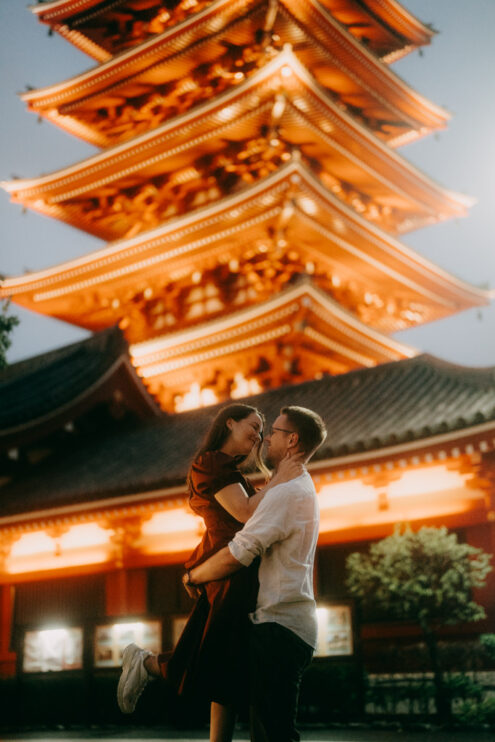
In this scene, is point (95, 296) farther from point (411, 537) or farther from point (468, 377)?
point (411, 537)

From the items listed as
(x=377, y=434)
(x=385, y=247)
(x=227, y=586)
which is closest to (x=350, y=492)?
(x=377, y=434)

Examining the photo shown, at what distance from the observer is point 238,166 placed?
1922 cm

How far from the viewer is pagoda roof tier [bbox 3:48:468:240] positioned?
1734cm

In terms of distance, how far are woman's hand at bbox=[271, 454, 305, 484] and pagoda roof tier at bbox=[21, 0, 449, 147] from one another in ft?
56.2

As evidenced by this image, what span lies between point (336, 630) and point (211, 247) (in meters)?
12.1

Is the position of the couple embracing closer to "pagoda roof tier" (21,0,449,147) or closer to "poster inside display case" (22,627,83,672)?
"poster inside display case" (22,627,83,672)

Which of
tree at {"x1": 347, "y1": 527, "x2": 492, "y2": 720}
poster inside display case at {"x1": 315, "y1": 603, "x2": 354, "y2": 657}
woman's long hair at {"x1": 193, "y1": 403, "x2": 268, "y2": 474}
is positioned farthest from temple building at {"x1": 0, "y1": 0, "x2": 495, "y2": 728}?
woman's long hair at {"x1": 193, "y1": 403, "x2": 268, "y2": 474}

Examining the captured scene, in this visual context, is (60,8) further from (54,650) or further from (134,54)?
(54,650)

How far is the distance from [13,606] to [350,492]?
6351 millimetres

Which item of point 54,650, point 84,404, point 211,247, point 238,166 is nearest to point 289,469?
point 54,650

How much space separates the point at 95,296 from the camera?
20344 mm

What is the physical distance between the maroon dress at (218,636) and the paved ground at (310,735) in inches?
161

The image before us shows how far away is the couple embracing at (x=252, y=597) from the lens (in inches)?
109

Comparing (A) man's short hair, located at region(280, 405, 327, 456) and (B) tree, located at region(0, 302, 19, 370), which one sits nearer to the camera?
(A) man's short hair, located at region(280, 405, 327, 456)
